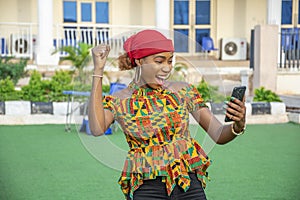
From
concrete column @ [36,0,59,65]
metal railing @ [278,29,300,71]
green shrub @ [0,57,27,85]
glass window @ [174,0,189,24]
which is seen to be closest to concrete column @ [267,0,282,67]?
metal railing @ [278,29,300,71]

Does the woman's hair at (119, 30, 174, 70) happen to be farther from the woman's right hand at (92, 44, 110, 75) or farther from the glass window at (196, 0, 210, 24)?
the glass window at (196, 0, 210, 24)

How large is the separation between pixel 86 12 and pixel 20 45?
2490 mm

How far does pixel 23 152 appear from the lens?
593cm

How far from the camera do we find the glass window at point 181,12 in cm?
1695

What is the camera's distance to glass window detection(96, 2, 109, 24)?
54.1 feet

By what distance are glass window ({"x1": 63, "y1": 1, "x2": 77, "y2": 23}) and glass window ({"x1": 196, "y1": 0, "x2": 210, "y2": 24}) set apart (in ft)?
11.4

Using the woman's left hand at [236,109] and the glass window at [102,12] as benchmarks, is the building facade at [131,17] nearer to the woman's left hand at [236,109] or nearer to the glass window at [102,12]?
the glass window at [102,12]

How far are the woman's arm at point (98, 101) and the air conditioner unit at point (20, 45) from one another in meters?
12.2

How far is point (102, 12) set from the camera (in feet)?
54.2

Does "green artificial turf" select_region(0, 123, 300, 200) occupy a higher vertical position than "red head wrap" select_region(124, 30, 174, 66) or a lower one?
lower

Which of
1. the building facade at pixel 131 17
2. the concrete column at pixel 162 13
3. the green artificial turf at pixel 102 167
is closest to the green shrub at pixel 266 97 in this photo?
the green artificial turf at pixel 102 167

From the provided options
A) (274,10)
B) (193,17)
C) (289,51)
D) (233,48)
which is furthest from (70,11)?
(289,51)

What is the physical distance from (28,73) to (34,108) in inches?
160

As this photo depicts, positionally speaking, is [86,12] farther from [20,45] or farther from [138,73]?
[138,73]
